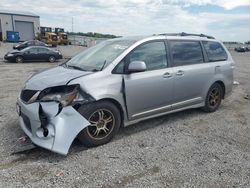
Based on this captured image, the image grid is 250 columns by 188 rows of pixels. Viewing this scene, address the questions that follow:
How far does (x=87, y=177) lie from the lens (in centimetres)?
307

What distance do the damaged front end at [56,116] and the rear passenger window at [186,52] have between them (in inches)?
81.4

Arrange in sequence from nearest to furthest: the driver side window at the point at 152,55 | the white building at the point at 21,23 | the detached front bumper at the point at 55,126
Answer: the detached front bumper at the point at 55,126
the driver side window at the point at 152,55
the white building at the point at 21,23

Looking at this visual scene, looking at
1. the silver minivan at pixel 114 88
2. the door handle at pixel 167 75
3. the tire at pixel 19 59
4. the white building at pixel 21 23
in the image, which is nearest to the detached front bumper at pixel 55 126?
the silver minivan at pixel 114 88

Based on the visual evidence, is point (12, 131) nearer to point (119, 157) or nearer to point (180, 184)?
point (119, 157)

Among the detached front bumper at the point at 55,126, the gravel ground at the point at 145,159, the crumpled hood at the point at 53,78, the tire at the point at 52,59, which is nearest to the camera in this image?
the gravel ground at the point at 145,159

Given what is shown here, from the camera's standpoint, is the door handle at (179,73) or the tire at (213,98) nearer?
the door handle at (179,73)

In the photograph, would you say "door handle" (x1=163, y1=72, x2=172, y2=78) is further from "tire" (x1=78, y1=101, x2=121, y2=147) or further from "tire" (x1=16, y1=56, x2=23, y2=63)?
"tire" (x1=16, y1=56, x2=23, y2=63)

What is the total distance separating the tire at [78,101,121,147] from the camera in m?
3.71

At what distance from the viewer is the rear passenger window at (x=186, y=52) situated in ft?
16.0

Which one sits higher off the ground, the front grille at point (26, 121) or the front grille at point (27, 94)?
the front grille at point (27, 94)

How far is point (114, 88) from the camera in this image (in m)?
3.95

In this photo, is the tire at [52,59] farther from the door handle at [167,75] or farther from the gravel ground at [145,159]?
the door handle at [167,75]

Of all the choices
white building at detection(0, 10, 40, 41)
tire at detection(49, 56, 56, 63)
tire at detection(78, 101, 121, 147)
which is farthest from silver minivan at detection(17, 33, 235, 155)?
white building at detection(0, 10, 40, 41)

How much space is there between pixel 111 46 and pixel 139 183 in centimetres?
260
